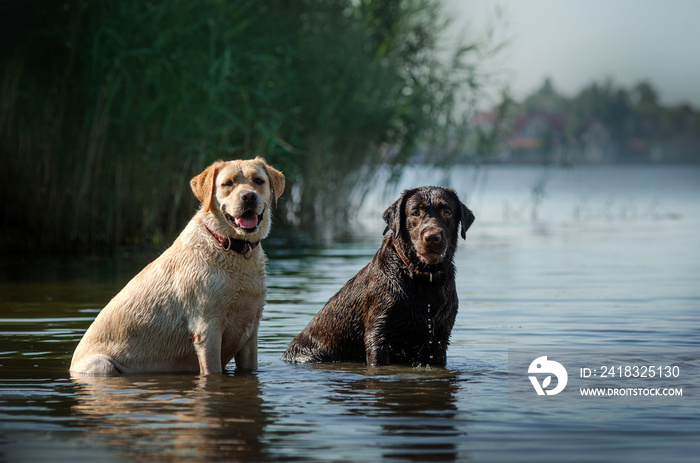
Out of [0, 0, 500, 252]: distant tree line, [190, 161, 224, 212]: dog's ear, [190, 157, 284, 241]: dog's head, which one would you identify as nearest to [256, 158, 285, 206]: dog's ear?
[190, 157, 284, 241]: dog's head

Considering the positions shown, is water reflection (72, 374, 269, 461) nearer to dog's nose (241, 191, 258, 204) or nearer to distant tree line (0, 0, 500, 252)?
dog's nose (241, 191, 258, 204)

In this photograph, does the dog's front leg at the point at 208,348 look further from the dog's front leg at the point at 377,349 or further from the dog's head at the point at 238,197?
the dog's front leg at the point at 377,349

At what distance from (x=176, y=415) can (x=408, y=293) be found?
2.00m

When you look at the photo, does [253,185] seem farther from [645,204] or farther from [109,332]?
[645,204]

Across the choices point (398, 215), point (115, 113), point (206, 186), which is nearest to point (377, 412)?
point (398, 215)

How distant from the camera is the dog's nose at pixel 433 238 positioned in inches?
266

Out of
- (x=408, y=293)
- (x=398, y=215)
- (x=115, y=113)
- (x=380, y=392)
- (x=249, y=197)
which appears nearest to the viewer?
(x=380, y=392)

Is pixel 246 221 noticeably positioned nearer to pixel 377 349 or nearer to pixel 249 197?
pixel 249 197

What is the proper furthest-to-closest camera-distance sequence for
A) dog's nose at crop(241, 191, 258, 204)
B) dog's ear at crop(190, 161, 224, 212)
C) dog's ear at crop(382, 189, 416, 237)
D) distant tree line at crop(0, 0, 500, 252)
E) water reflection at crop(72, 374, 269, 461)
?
1. distant tree line at crop(0, 0, 500, 252)
2. dog's ear at crop(382, 189, 416, 237)
3. dog's ear at crop(190, 161, 224, 212)
4. dog's nose at crop(241, 191, 258, 204)
5. water reflection at crop(72, 374, 269, 461)

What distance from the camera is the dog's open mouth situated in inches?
258

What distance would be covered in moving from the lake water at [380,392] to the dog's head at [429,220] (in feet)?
2.73

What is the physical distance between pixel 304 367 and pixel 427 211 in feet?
4.60

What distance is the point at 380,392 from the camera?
622 centimetres

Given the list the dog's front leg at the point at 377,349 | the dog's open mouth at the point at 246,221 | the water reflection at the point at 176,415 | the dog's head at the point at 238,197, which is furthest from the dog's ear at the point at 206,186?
the dog's front leg at the point at 377,349
